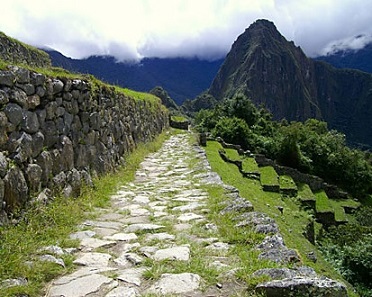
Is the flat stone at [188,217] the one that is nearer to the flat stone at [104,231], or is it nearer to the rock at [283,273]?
the flat stone at [104,231]

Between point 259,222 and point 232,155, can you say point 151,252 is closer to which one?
point 259,222

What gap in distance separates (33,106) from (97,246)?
2.00m

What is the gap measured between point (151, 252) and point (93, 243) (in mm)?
717

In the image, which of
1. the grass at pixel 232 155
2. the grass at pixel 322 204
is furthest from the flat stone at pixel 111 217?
the grass at pixel 322 204

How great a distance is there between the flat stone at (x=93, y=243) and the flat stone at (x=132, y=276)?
2.48 ft

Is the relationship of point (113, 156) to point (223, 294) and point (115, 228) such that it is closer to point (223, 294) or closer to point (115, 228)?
point (115, 228)

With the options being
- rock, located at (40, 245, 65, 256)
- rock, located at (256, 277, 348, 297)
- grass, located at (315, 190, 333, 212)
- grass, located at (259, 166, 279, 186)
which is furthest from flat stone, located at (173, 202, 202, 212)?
grass, located at (315, 190, 333, 212)

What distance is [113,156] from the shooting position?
852 cm

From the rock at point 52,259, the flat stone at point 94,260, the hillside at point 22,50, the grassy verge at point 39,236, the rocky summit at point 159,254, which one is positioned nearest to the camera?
the rocky summit at point 159,254

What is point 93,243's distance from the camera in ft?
13.4

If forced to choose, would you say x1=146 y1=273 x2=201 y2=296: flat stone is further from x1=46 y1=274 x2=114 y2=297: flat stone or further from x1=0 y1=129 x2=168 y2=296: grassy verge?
x1=0 y1=129 x2=168 y2=296: grassy verge

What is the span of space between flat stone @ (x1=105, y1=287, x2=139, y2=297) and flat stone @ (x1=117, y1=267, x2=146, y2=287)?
0.35ft

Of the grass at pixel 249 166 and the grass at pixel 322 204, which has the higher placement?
the grass at pixel 249 166

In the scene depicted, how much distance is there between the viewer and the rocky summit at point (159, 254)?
292 cm
